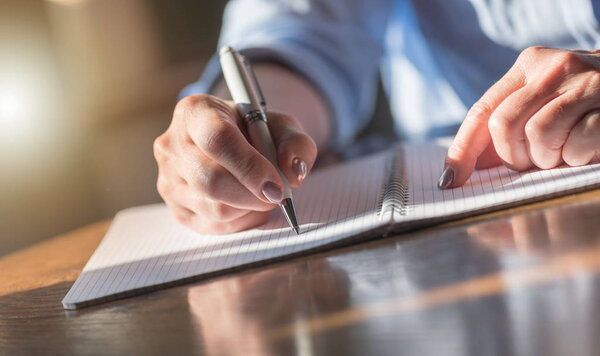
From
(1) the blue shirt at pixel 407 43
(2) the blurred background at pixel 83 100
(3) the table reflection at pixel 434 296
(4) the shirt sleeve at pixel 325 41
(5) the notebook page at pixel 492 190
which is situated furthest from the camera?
(2) the blurred background at pixel 83 100

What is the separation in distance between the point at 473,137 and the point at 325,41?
595mm

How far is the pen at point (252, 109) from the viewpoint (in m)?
0.47

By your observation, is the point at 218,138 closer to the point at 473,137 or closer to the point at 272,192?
the point at 272,192

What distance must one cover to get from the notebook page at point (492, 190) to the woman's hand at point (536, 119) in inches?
0.4

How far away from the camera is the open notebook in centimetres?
42

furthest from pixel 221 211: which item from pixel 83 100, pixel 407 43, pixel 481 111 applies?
pixel 83 100

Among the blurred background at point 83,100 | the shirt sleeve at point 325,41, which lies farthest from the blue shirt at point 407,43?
the blurred background at point 83,100

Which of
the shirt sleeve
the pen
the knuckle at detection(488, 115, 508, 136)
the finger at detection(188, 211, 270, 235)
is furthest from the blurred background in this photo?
the knuckle at detection(488, 115, 508, 136)

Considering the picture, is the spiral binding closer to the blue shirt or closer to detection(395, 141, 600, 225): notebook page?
detection(395, 141, 600, 225): notebook page

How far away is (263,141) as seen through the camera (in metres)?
0.51

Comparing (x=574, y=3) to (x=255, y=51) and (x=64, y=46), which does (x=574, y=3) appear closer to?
(x=255, y=51)

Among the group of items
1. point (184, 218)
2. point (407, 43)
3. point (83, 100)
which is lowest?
point (83, 100)

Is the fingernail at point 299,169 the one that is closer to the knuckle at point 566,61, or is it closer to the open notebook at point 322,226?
the open notebook at point 322,226

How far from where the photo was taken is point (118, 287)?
429mm
